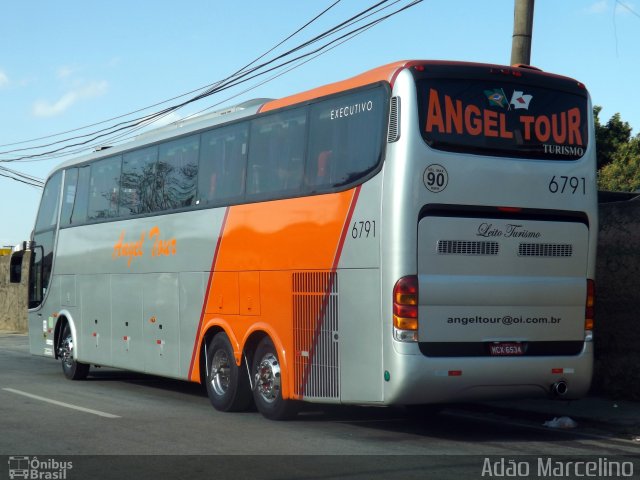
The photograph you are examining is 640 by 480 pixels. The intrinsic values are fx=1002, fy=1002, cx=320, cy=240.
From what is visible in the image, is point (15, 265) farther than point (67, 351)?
Yes

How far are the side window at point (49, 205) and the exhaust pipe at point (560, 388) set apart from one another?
1098 cm

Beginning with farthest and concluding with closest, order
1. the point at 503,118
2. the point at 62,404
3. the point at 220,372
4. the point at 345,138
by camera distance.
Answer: the point at 62,404 → the point at 220,372 → the point at 345,138 → the point at 503,118

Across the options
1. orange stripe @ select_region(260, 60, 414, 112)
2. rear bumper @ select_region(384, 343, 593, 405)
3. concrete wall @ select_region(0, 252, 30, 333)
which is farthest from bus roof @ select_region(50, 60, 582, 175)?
concrete wall @ select_region(0, 252, 30, 333)

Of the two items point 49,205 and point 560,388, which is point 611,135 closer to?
point 49,205

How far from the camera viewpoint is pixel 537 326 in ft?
35.2

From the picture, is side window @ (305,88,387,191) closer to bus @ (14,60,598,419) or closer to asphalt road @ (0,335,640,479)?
bus @ (14,60,598,419)

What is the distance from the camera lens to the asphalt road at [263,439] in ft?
29.0

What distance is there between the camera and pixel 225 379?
13266 mm

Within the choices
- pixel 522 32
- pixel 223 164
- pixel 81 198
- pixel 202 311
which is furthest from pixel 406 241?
pixel 81 198

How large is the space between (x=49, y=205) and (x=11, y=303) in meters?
16.6

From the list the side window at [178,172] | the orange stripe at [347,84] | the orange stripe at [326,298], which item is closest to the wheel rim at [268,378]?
the orange stripe at [326,298]

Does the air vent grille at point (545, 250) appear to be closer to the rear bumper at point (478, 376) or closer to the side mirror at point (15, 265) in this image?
the rear bumper at point (478, 376)

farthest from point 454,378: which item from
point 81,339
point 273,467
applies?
point 81,339

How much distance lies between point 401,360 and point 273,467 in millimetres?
1882
